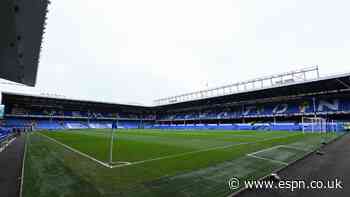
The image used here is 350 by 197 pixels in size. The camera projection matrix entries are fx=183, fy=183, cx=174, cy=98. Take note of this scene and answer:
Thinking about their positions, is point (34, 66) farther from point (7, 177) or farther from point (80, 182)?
point (80, 182)

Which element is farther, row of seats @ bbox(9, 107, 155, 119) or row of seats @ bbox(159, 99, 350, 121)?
row of seats @ bbox(9, 107, 155, 119)

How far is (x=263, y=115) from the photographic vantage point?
51906 mm

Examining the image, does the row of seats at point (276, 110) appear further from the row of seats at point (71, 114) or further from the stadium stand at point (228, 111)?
the row of seats at point (71, 114)

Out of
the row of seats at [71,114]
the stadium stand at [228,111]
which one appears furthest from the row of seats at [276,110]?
the row of seats at [71,114]

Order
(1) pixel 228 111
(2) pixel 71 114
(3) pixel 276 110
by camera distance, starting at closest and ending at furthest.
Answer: (3) pixel 276 110 → (1) pixel 228 111 → (2) pixel 71 114

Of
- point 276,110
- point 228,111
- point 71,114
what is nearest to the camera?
point 276,110

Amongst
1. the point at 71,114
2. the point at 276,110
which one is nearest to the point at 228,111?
the point at 276,110

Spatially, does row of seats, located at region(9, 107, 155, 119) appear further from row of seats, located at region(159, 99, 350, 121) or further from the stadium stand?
row of seats, located at region(159, 99, 350, 121)

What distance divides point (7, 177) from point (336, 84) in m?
49.8

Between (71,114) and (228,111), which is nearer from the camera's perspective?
(228,111)

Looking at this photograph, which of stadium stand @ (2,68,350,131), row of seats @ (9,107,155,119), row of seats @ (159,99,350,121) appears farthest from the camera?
row of seats @ (9,107,155,119)

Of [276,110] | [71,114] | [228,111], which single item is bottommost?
[71,114]

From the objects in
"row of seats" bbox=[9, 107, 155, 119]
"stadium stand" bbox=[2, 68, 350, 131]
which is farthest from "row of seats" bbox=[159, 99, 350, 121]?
"row of seats" bbox=[9, 107, 155, 119]

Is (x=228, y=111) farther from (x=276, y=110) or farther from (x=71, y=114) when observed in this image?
(x=71, y=114)
